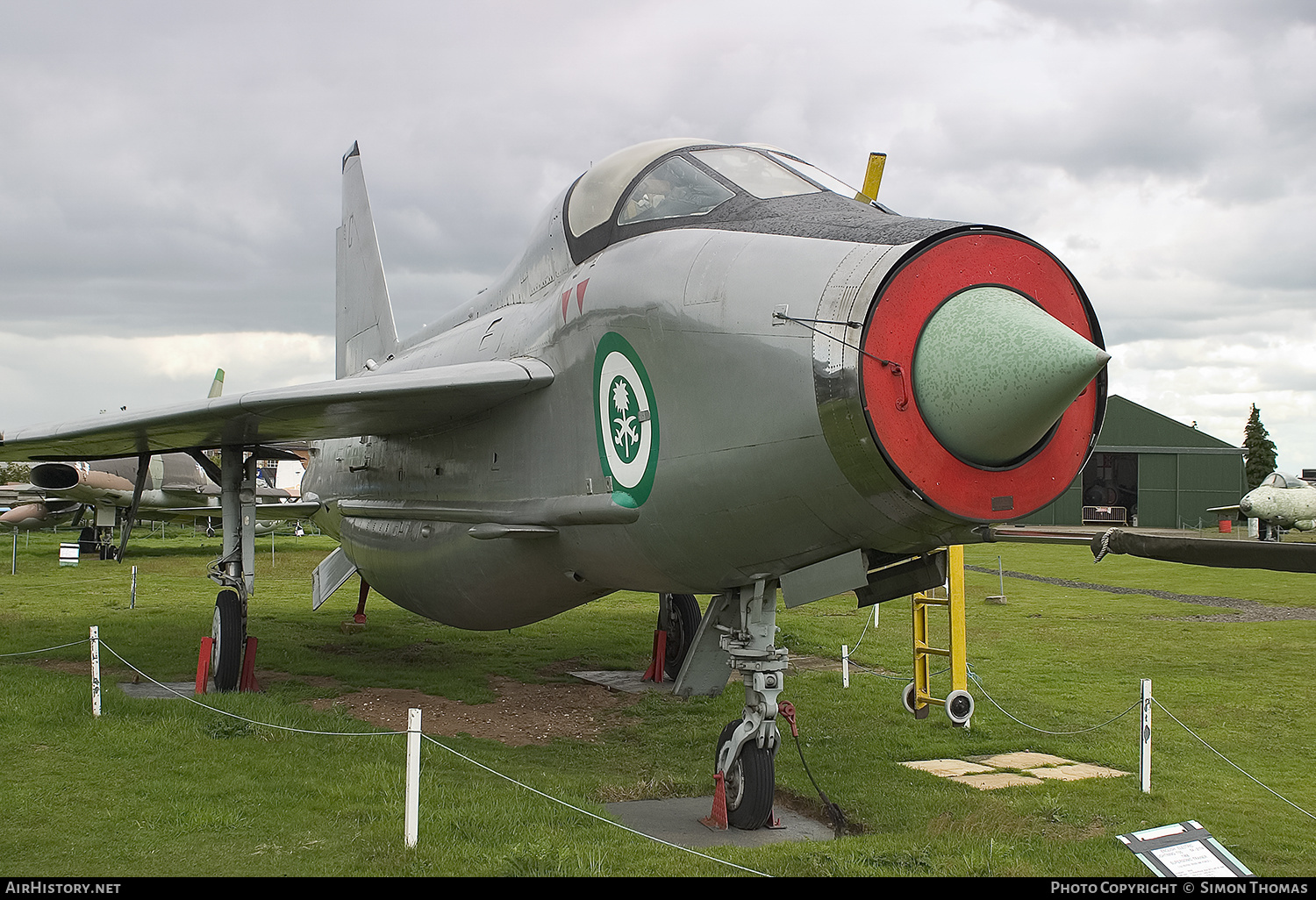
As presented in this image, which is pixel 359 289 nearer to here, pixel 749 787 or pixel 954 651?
pixel 954 651

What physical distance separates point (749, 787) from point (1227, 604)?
56.4 feet

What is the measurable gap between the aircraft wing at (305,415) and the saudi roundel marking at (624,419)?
80cm

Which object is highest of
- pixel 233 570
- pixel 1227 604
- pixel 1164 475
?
pixel 1164 475

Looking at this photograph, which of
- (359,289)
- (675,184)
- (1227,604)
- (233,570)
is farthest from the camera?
(1227,604)

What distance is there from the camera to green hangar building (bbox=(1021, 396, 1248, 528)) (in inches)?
1767

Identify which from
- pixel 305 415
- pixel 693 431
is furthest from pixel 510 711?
pixel 693 431

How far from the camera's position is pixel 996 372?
398 centimetres

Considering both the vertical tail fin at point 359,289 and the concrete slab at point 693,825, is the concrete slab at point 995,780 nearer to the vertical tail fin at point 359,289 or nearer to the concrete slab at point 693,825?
the concrete slab at point 693,825

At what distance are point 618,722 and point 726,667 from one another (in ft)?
8.40

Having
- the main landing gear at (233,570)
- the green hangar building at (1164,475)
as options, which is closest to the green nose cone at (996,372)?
the main landing gear at (233,570)

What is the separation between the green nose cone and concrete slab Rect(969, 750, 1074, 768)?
4.14 m

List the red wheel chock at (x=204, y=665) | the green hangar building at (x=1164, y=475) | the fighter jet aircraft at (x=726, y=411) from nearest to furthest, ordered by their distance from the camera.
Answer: the fighter jet aircraft at (x=726, y=411), the red wheel chock at (x=204, y=665), the green hangar building at (x=1164, y=475)

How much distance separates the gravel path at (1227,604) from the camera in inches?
669
